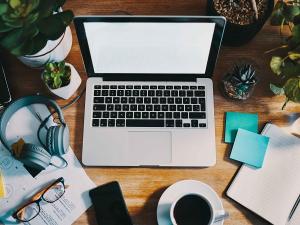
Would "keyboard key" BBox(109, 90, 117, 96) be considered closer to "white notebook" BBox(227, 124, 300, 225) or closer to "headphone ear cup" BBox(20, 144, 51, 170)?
"headphone ear cup" BBox(20, 144, 51, 170)

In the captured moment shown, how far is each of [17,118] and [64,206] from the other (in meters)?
0.25

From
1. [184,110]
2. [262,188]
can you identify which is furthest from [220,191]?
[184,110]

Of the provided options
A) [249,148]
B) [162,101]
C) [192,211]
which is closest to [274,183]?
[249,148]

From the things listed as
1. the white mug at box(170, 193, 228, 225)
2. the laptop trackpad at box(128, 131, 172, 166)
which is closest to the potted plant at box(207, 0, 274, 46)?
the laptop trackpad at box(128, 131, 172, 166)

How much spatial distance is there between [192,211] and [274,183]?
0.76 feet

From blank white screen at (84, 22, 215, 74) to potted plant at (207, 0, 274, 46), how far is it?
11 cm

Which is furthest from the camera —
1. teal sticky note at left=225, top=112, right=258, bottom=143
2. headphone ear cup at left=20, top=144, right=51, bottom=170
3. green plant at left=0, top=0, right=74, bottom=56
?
teal sticky note at left=225, top=112, right=258, bottom=143

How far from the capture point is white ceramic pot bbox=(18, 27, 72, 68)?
1.00 m

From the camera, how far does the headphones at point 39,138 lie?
0.95m

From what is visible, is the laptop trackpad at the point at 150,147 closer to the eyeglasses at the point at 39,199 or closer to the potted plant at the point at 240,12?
the eyeglasses at the point at 39,199

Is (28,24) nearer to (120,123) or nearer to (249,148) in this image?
(120,123)

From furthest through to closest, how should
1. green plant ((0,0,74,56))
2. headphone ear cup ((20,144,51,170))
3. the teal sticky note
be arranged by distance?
1. the teal sticky note
2. headphone ear cup ((20,144,51,170))
3. green plant ((0,0,74,56))

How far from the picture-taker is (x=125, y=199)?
1.01 meters

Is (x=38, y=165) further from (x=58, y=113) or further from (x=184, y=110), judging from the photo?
(x=184, y=110)
